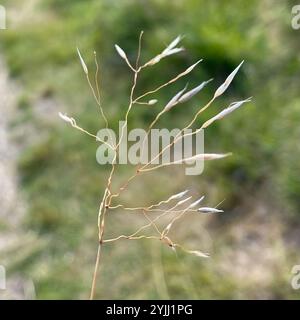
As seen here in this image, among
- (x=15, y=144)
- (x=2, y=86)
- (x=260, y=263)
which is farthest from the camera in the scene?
(x=2, y=86)

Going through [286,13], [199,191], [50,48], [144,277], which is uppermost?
[50,48]

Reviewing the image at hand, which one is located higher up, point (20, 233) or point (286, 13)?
point (286, 13)

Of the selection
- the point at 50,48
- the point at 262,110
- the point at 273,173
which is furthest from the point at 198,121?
the point at 50,48

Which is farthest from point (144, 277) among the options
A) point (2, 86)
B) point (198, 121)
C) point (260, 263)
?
point (2, 86)

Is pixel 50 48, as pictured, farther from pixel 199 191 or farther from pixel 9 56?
pixel 199 191
